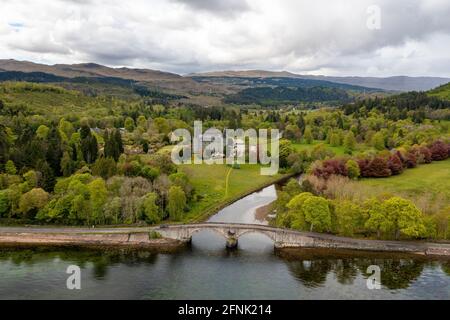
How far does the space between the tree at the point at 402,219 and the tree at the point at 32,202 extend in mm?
59299

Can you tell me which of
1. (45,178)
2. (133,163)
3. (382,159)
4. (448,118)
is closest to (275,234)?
(133,163)

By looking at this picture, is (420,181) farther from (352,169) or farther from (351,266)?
(351,266)

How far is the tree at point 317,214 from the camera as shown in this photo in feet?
228

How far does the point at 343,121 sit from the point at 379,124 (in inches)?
751

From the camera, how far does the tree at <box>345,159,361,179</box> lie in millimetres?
107750

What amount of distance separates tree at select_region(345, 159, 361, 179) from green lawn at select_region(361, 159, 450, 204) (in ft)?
7.61

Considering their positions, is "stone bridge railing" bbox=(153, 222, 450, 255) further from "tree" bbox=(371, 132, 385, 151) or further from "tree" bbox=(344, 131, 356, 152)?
"tree" bbox=(344, 131, 356, 152)

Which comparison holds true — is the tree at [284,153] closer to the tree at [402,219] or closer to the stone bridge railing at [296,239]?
the stone bridge railing at [296,239]

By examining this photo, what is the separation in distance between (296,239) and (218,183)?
4343 cm

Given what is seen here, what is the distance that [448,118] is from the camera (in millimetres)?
174750

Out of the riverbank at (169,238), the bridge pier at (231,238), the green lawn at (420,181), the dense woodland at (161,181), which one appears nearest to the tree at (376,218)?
the dense woodland at (161,181)

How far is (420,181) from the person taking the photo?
102 m

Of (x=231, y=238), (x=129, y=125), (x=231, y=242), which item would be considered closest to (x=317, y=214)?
(x=231, y=238)
